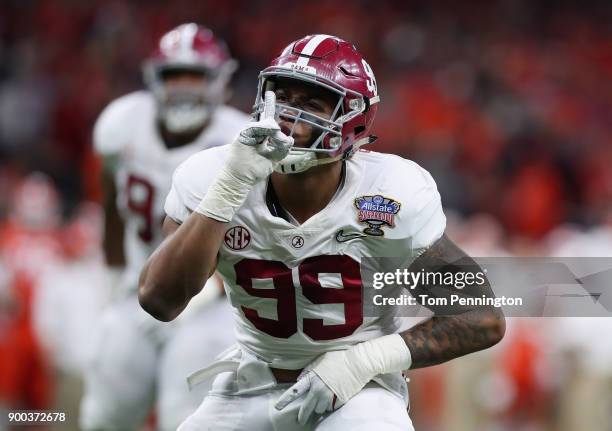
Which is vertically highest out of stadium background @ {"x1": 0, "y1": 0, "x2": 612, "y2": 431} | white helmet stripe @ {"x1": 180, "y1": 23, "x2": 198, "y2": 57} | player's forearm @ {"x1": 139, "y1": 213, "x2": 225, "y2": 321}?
player's forearm @ {"x1": 139, "y1": 213, "x2": 225, "y2": 321}

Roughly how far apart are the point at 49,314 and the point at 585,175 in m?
5.09

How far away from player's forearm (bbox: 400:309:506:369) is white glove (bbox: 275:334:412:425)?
0.12ft

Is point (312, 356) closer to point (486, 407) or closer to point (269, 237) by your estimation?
point (269, 237)

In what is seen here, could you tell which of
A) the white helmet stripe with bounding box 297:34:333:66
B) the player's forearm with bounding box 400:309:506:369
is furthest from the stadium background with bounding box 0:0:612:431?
the white helmet stripe with bounding box 297:34:333:66

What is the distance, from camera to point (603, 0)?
41.8ft

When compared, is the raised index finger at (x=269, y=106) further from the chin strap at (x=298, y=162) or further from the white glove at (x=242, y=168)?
the chin strap at (x=298, y=162)

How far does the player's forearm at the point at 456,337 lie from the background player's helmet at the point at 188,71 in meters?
2.00

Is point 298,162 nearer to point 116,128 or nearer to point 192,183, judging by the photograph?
point 192,183

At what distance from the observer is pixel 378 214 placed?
3.00 metres

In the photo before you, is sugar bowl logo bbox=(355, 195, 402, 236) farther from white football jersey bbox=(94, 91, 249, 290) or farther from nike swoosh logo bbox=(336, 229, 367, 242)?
white football jersey bbox=(94, 91, 249, 290)

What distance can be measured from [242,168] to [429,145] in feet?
25.2

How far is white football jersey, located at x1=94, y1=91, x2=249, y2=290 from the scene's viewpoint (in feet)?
15.5

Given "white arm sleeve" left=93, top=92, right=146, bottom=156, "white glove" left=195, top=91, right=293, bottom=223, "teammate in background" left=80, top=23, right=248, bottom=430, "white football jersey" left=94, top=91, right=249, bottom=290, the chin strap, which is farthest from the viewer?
"white arm sleeve" left=93, top=92, right=146, bottom=156

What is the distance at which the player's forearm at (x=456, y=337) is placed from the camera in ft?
9.91
